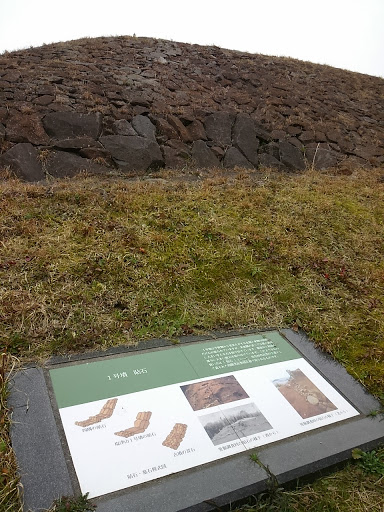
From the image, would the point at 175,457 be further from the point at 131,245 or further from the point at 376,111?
the point at 376,111

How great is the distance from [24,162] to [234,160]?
4.07 meters

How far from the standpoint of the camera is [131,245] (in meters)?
4.30

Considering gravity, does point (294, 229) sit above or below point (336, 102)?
below

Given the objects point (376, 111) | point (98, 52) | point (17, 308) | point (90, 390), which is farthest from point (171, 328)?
point (376, 111)

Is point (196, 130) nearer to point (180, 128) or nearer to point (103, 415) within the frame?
point (180, 128)

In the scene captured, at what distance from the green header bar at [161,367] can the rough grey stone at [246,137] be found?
19.8ft

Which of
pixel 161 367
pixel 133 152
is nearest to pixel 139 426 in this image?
pixel 161 367

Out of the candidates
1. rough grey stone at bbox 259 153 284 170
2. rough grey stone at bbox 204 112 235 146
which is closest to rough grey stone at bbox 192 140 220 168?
rough grey stone at bbox 204 112 235 146

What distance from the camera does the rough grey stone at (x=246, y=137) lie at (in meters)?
8.68

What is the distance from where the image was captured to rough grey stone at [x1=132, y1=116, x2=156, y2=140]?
26.1 ft

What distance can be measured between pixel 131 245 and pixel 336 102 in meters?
11.4

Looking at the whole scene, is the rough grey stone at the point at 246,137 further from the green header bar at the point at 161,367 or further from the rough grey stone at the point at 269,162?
the green header bar at the point at 161,367

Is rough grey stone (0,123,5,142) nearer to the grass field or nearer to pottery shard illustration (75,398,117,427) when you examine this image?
the grass field

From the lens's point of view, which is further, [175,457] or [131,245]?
[131,245]
